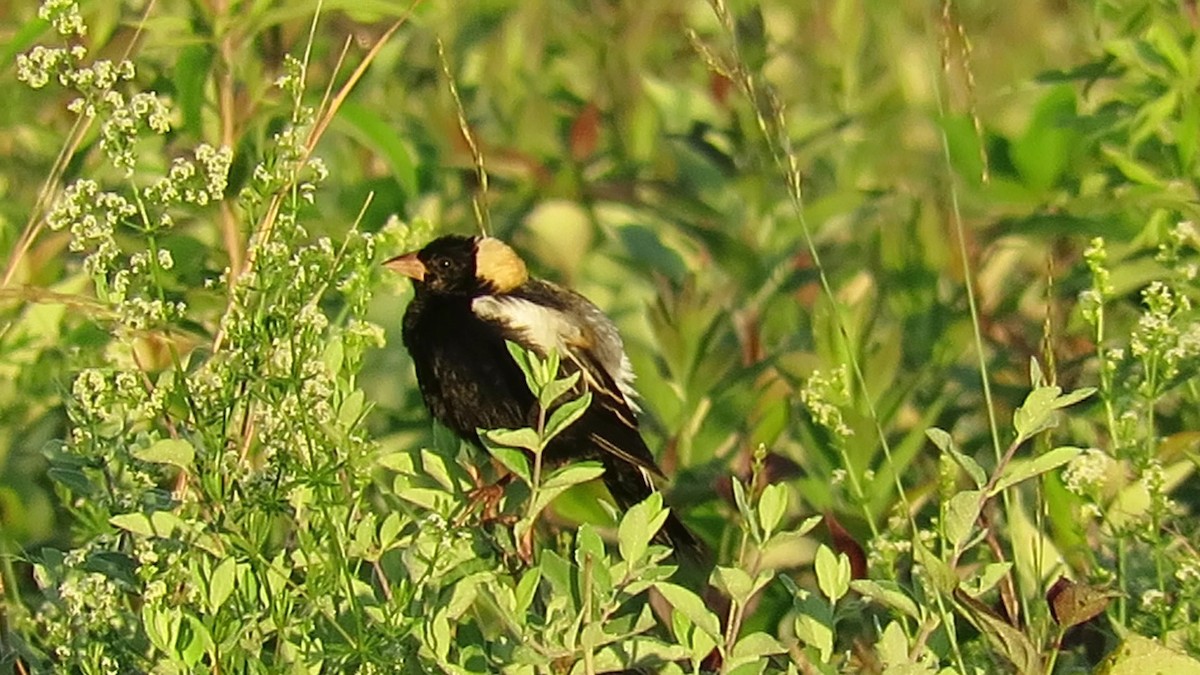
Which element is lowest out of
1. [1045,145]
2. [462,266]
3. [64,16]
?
[462,266]

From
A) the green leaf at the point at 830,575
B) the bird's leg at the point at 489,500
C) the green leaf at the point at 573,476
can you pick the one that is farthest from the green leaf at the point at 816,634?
the bird's leg at the point at 489,500

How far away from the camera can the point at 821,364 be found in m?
3.45

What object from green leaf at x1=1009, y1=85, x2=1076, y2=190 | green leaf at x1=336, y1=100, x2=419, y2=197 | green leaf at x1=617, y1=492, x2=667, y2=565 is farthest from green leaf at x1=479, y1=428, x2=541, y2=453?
green leaf at x1=1009, y1=85, x2=1076, y2=190

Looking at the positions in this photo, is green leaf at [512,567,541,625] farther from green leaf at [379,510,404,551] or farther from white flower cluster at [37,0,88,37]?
white flower cluster at [37,0,88,37]

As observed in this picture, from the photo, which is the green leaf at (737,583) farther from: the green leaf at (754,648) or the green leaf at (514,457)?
the green leaf at (514,457)

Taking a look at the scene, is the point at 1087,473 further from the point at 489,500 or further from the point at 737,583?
the point at 489,500

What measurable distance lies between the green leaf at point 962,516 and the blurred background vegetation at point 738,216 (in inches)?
14.5

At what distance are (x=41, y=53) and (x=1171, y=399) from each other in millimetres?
2000

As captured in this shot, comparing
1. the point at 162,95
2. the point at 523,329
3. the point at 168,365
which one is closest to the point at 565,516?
the point at 523,329

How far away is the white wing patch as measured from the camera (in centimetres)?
360

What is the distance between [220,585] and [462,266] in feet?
5.11

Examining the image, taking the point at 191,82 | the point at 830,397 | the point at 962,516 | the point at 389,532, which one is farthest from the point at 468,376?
the point at 962,516

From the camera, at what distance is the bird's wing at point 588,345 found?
11.6 feet

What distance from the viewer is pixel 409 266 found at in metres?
3.72
